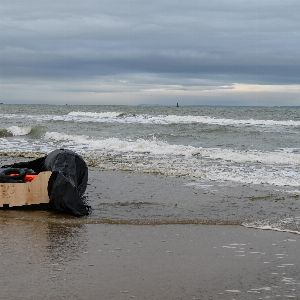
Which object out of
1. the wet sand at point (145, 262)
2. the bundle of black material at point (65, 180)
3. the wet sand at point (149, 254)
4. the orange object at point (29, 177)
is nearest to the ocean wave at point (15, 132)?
the bundle of black material at point (65, 180)

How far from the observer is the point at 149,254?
6621 millimetres

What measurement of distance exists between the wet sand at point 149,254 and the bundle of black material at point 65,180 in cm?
21

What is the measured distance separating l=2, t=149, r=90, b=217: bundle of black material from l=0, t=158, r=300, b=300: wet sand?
209 mm

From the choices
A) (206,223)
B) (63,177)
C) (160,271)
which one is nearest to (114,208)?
(63,177)

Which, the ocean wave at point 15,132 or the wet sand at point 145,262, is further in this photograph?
the ocean wave at point 15,132

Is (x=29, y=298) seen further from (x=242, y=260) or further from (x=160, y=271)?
(x=242, y=260)

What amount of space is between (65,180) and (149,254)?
298 centimetres

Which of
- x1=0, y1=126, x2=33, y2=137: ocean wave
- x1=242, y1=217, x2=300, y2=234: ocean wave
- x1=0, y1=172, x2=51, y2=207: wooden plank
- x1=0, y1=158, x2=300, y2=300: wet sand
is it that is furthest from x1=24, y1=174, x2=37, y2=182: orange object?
x1=0, y1=126, x2=33, y2=137: ocean wave

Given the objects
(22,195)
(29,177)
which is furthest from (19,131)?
(22,195)

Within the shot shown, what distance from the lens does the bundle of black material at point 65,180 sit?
9062 mm

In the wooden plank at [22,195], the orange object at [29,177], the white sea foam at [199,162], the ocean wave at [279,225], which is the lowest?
the ocean wave at [279,225]

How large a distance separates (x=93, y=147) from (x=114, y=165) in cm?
749

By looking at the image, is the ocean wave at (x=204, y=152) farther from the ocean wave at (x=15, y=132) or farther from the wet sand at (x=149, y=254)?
the wet sand at (x=149, y=254)

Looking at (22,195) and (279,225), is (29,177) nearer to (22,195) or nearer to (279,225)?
(22,195)
